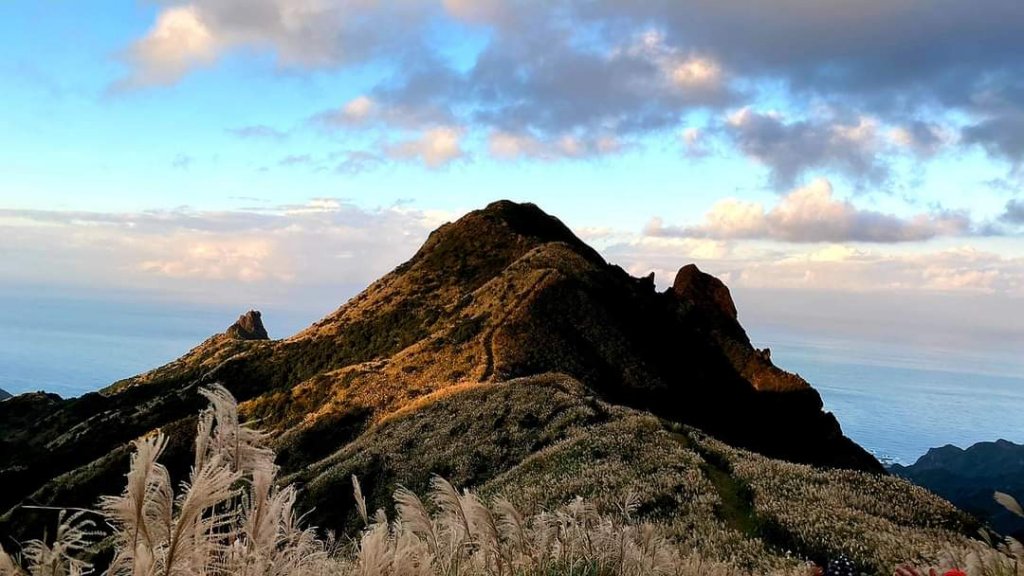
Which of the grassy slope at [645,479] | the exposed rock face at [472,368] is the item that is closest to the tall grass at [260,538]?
the grassy slope at [645,479]

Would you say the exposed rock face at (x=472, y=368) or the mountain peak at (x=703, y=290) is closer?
the exposed rock face at (x=472, y=368)

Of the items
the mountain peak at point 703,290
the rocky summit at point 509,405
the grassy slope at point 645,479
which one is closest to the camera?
the grassy slope at point 645,479

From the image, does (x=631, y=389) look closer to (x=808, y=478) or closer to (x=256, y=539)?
(x=808, y=478)

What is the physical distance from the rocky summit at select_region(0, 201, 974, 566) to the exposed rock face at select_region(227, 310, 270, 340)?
28306mm

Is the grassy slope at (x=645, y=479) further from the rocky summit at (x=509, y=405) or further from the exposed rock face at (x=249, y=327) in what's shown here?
the exposed rock face at (x=249, y=327)

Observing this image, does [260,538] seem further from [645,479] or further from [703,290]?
[703,290]

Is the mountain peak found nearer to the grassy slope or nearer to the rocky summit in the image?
the rocky summit

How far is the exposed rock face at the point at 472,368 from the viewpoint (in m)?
65.4

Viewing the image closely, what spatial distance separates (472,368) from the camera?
63.9m

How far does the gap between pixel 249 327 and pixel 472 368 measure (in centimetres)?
11792

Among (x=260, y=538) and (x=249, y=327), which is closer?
(x=260, y=538)

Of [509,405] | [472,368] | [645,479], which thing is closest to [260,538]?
[645,479]

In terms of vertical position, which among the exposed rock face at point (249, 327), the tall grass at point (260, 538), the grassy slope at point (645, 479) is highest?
the exposed rock face at point (249, 327)

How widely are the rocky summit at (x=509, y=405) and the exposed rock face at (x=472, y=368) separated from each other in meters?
0.29
